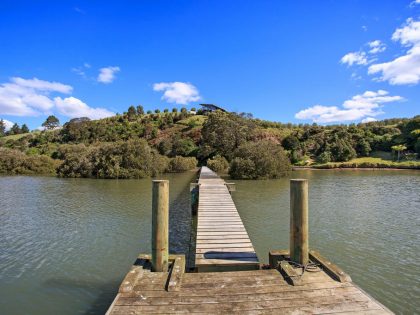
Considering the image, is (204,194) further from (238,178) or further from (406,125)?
(406,125)

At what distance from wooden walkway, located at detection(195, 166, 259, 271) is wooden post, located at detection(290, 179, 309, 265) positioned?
0.76m

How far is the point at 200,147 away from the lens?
4622 centimetres

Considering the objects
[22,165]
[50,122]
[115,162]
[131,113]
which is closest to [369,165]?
[115,162]

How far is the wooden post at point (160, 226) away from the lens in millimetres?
4422

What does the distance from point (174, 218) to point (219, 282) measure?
7472 mm

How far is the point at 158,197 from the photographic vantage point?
15.0 feet

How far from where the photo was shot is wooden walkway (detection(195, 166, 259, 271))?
483 centimetres

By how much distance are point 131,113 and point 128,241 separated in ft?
218

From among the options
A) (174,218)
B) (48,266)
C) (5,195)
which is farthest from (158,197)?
(5,195)

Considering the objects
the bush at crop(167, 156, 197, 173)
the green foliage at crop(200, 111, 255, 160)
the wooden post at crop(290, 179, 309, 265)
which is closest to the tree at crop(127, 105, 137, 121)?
the green foliage at crop(200, 111, 255, 160)

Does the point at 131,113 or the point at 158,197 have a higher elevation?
the point at 131,113

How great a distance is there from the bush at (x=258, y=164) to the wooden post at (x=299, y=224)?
2033 cm

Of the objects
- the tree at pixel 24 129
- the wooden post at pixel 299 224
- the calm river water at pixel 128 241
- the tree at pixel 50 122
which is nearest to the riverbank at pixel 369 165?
the calm river water at pixel 128 241

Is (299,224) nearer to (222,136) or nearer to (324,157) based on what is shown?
(222,136)
